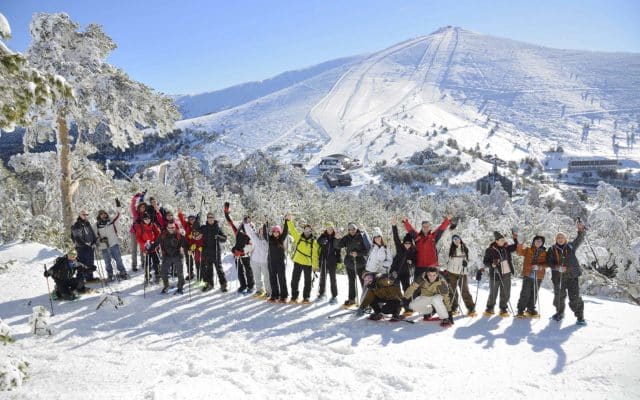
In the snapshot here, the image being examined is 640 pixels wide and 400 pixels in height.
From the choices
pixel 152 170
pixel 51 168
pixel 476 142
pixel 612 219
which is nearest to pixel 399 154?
pixel 476 142

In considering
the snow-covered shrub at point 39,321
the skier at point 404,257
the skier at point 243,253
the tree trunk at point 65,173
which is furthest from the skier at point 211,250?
the tree trunk at point 65,173

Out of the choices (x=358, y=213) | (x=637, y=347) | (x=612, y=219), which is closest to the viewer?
(x=637, y=347)

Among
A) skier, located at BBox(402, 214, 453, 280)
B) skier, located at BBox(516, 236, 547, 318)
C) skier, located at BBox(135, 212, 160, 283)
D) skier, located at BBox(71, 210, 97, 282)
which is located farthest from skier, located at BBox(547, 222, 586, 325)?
skier, located at BBox(71, 210, 97, 282)

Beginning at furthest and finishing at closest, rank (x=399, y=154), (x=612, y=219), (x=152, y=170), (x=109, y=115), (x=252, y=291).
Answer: (x=399, y=154) < (x=152, y=170) < (x=612, y=219) < (x=109, y=115) < (x=252, y=291)

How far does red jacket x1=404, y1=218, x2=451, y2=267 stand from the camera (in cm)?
870

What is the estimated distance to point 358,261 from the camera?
29.6 feet

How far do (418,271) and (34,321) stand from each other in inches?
272

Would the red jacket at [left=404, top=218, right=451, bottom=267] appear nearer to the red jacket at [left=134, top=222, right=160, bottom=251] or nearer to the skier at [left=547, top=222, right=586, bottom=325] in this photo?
the skier at [left=547, top=222, right=586, bottom=325]

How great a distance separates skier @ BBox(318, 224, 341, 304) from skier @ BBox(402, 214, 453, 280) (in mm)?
1590

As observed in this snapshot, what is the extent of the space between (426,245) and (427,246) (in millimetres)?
29

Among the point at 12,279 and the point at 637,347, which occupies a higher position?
the point at 12,279

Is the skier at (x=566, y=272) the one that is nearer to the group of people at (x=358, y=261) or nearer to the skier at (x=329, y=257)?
the group of people at (x=358, y=261)

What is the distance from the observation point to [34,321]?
6.81 m

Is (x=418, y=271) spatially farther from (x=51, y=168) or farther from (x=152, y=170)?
(x=152, y=170)
